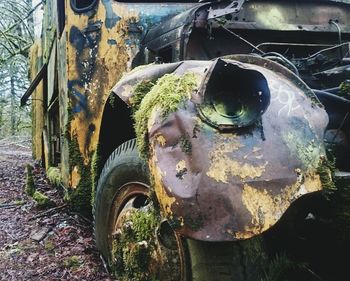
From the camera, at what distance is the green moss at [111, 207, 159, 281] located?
6.91 ft

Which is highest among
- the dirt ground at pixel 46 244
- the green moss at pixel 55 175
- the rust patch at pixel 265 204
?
the rust patch at pixel 265 204

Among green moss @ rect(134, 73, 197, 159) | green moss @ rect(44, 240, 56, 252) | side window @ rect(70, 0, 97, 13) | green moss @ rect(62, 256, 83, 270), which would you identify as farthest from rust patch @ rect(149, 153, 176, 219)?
side window @ rect(70, 0, 97, 13)

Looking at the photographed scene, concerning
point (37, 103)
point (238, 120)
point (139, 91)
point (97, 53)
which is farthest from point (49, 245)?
point (37, 103)

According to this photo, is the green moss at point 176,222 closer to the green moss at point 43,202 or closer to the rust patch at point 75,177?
the rust patch at point 75,177

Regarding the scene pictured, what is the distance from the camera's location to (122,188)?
2.49 m

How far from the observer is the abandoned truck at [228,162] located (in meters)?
1.63

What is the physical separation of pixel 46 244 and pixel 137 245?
1.75 m

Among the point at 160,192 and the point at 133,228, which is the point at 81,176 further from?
the point at 160,192

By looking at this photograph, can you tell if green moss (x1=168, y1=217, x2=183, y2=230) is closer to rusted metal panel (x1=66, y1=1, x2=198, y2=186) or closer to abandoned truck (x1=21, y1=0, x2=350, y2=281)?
abandoned truck (x1=21, y1=0, x2=350, y2=281)

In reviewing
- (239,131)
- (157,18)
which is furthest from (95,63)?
(239,131)

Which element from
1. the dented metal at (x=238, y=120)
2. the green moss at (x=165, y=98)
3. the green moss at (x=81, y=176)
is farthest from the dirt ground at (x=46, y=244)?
the green moss at (x=165, y=98)

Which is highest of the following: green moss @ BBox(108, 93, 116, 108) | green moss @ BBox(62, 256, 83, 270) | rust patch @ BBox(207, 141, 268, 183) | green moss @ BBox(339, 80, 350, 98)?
green moss @ BBox(339, 80, 350, 98)

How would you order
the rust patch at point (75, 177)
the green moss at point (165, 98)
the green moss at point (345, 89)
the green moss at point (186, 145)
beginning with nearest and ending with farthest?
the green moss at point (186, 145) → the green moss at point (165, 98) → the green moss at point (345, 89) → the rust patch at point (75, 177)

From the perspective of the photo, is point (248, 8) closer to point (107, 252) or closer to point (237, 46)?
point (237, 46)
